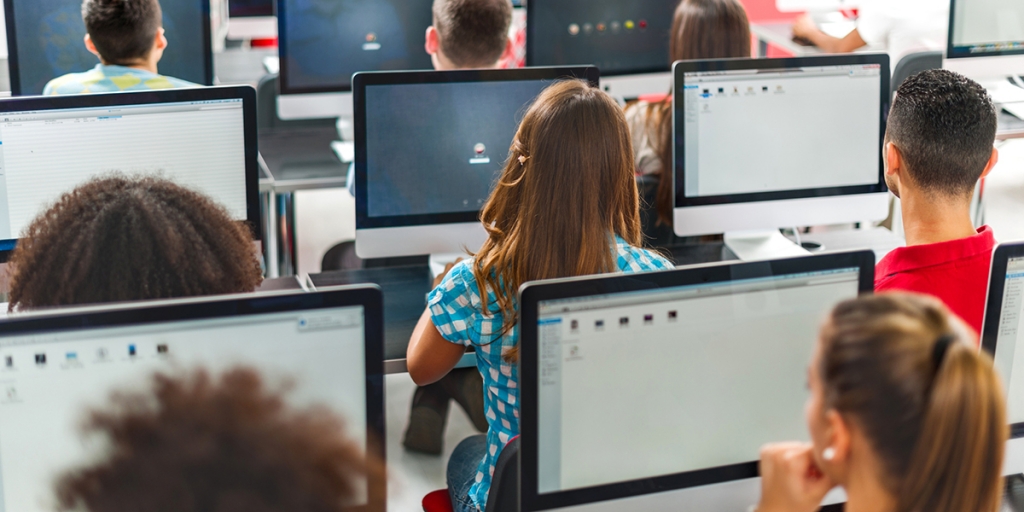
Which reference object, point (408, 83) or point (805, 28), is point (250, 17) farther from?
point (805, 28)

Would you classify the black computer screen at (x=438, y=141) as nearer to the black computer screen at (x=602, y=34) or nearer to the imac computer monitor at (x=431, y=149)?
the imac computer monitor at (x=431, y=149)

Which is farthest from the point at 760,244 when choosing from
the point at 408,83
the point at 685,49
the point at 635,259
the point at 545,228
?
the point at 545,228

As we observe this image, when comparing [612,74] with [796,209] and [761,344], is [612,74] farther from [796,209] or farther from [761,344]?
[761,344]

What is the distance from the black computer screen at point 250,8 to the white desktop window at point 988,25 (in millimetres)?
2389

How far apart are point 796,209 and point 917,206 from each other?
715 mm

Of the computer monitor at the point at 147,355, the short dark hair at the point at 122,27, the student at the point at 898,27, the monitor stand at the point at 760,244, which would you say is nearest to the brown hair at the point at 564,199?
the computer monitor at the point at 147,355

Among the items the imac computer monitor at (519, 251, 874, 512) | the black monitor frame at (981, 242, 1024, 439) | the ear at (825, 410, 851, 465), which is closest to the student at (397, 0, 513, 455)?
the imac computer monitor at (519, 251, 874, 512)

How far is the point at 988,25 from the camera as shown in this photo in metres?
3.29

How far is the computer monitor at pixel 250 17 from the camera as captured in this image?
3738 mm

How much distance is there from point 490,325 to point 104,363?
1.97 ft

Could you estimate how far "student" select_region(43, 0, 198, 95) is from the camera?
253 cm

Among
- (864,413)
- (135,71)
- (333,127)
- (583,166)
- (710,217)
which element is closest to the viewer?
(864,413)

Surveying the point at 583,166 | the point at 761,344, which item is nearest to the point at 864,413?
the point at 761,344

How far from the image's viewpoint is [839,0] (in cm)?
541
